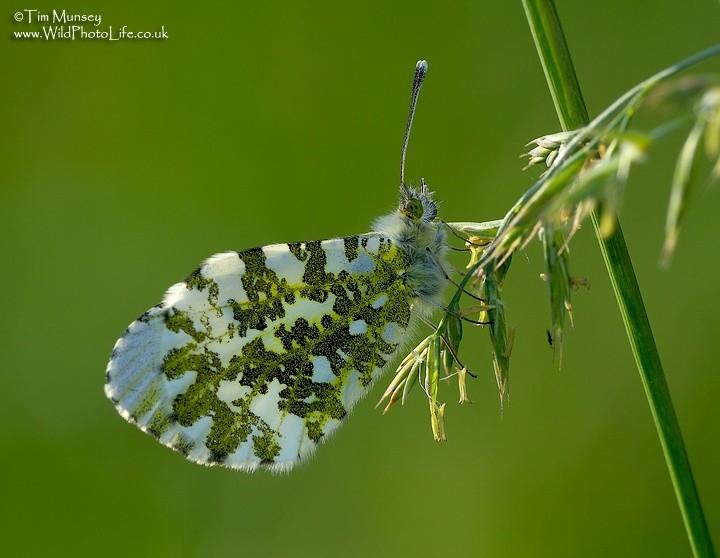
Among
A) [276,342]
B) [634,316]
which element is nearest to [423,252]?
[276,342]

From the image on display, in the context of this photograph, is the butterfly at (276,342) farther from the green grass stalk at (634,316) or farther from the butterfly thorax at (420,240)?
the green grass stalk at (634,316)

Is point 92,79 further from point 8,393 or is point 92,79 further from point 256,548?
point 256,548

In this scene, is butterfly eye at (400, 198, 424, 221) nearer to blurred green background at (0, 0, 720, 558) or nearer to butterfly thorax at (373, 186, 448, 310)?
butterfly thorax at (373, 186, 448, 310)

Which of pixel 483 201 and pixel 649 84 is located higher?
pixel 483 201

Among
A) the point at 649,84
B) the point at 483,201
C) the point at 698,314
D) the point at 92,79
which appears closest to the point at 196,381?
the point at 649,84

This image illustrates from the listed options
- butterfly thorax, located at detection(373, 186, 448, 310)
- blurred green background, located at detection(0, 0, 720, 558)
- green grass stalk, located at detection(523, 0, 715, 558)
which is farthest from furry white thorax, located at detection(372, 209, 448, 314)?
blurred green background, located at detection(0, 0, 720, 558)

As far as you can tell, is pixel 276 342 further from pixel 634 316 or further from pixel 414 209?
pixel 634 316
